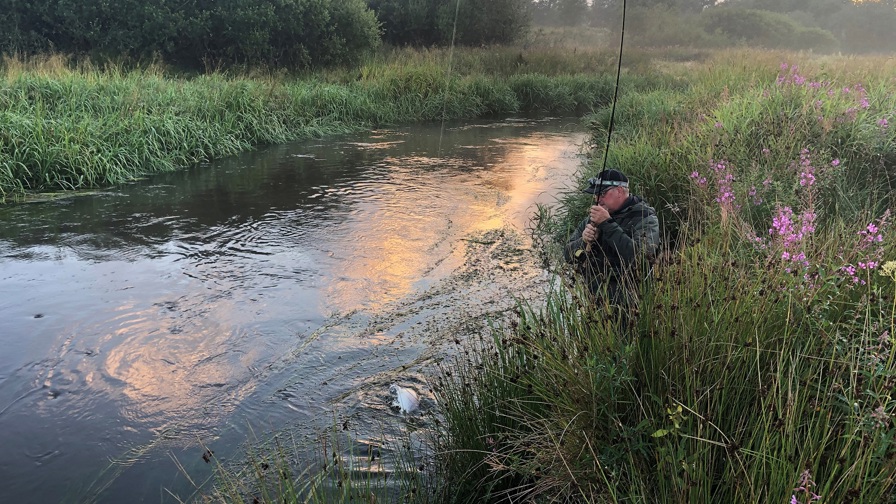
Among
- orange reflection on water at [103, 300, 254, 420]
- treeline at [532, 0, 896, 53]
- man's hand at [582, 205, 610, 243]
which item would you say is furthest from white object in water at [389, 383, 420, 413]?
treeline at [532, 0, 896, 53]

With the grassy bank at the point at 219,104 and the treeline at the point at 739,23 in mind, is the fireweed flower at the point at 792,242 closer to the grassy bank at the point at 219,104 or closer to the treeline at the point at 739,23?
the grassy bank at the point at 219,104

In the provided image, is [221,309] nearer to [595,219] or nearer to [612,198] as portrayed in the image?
[595,219]

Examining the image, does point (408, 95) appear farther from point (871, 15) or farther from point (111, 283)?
point (871, 15)

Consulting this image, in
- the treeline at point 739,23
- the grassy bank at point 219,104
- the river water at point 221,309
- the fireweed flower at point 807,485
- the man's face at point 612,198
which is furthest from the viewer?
the treeline at point 739,23

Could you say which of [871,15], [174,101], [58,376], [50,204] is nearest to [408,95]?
[174,101]

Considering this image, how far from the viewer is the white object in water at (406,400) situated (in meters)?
4.24

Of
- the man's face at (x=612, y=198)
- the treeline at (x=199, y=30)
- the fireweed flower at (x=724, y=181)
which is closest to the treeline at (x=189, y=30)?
the treeline at (x=199, y=30)

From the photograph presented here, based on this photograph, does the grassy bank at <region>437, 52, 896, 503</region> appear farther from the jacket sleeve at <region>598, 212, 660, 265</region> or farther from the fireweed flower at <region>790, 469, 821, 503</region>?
the jacket sleeve at <region>598, 212, 660, 265</region>

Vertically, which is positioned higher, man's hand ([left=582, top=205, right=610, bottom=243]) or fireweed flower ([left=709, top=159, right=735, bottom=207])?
fireweed flower ([left=709, top=159, right=735, bottom=207])

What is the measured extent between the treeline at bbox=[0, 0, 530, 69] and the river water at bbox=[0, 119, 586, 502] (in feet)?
35.9

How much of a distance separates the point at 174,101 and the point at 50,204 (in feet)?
14.9

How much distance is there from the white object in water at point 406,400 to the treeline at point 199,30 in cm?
1612

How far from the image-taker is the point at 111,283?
6320 mm

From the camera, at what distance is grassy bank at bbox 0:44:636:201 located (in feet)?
32.6
